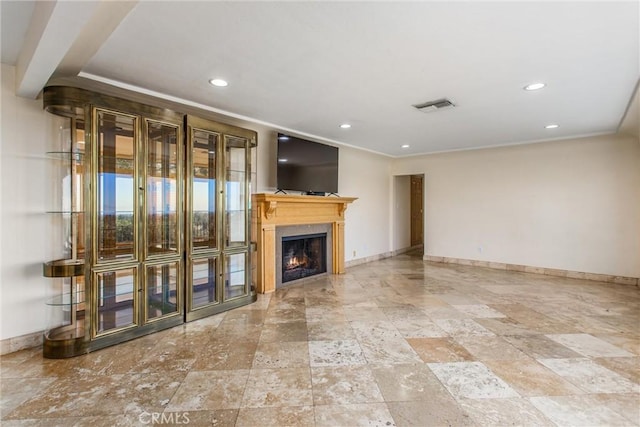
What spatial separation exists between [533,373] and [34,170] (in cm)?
457

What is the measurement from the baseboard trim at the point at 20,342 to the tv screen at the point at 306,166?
3243mm

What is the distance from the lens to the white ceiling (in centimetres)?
194

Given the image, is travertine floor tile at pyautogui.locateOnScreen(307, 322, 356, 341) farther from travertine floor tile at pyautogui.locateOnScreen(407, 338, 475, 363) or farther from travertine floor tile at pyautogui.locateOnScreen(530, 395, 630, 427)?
travertine floor tile at pyautogui.locateOnScreen(530, 395, 630, 427)

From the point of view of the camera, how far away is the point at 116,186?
297 cm

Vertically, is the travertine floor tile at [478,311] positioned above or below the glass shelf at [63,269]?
below

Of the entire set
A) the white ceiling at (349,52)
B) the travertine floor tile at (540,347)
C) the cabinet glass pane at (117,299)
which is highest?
the white ceiling at (349,52)

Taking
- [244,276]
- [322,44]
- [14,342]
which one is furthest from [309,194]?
[14,342]

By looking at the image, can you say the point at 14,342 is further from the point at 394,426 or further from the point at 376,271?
the point at 376,271

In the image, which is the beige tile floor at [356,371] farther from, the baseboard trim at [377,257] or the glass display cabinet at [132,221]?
the baseboard trim at [377,257]

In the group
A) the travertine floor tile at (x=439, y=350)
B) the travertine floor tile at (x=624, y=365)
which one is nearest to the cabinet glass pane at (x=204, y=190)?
the travertine floor tile at (x=439, y=350)

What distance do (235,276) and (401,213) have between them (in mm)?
5455

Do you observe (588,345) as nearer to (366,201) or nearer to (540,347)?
(540,347)

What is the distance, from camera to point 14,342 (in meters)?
2.70

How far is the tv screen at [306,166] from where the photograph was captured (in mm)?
4875
